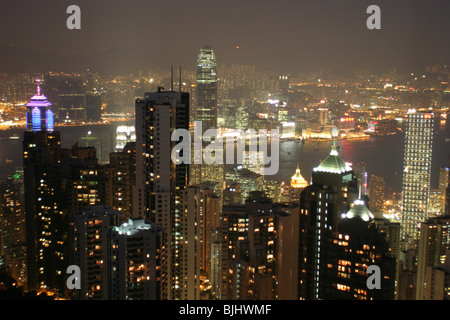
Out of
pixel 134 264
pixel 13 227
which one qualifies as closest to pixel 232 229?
pixel 134 264

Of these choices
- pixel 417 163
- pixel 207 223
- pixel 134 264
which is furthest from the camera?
pixel 417 163

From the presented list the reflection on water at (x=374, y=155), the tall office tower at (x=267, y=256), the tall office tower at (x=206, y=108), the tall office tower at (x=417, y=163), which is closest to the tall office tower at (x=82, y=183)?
the tall office tower at (x=206, y=108)

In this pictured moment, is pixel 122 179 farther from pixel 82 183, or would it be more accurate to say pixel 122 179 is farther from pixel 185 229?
pixel 185 229

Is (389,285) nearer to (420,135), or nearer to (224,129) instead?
(420,135)

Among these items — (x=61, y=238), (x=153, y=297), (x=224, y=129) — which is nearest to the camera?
(x=153, y=297)

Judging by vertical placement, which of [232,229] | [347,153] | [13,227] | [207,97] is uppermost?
[207,97]

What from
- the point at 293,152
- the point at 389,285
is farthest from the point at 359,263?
the point at 293,152
